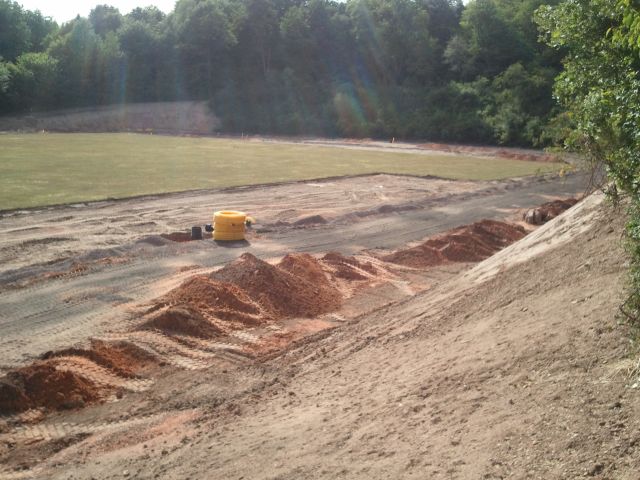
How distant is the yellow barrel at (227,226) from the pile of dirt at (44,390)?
381 inches

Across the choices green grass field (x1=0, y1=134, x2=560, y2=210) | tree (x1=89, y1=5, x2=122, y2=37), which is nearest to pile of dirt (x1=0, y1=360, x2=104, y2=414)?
green grass field (x1=0, y1=134, x2=560, y2=210)

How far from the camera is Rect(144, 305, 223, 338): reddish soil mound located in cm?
1152

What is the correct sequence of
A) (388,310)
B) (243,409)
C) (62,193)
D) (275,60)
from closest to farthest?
(243,409), (388,310), (62,193), (275,60)

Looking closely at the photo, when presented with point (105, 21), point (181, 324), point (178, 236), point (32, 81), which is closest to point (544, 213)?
point (178, 236)

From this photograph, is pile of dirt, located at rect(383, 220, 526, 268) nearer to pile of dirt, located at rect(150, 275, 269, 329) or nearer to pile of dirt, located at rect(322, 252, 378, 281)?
pile of dirt, located at rect(322, 252, 378, 281)

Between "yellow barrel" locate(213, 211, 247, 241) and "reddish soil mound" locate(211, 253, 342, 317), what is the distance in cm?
456

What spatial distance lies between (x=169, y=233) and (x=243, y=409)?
12.4m

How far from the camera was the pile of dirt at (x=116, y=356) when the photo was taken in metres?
10.1

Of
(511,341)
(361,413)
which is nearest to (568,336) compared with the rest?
(511,341)

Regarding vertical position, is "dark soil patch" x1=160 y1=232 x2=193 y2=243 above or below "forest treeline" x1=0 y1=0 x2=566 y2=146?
below

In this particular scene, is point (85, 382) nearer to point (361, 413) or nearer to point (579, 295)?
point (361, 413)

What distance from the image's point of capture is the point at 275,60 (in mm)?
93750

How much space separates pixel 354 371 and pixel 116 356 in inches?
159

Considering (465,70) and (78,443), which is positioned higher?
(465,70)
